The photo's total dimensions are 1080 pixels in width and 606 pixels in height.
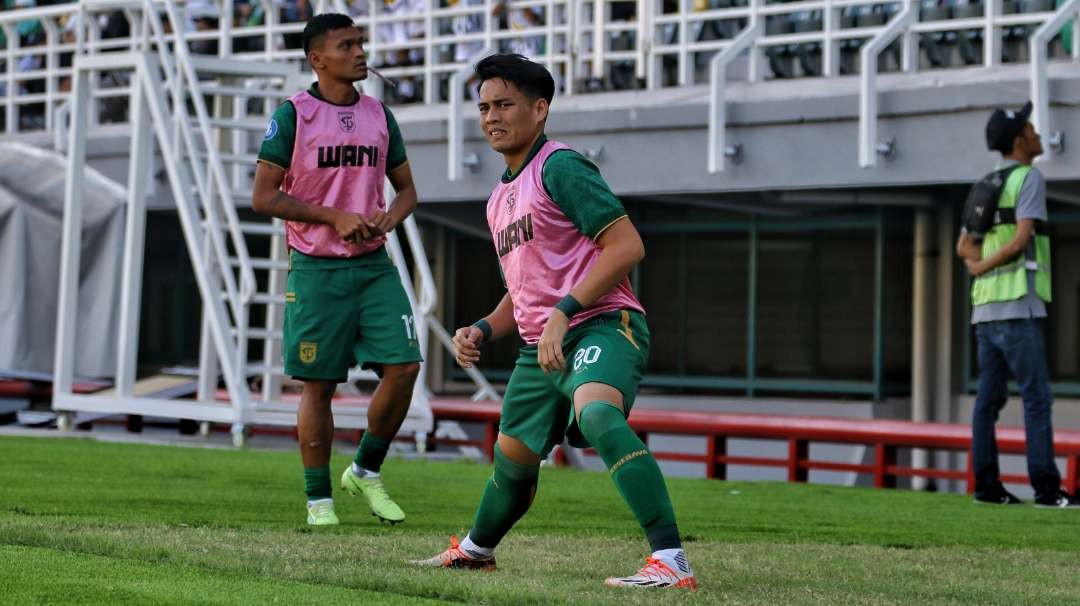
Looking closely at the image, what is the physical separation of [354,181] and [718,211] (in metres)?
11.7

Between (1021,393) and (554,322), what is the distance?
5328 millimetres

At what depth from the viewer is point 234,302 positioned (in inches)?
559

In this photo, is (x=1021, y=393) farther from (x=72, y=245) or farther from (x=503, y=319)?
(x=72, y=245)

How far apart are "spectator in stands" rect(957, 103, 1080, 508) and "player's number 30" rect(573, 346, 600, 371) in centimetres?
500

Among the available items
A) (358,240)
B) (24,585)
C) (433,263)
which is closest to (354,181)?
(358,240)

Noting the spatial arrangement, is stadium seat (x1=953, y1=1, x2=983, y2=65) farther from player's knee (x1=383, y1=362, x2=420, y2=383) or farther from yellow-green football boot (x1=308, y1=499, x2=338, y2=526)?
yellow-green football boot (x1=308, y1=499, x2=338, y2=526)

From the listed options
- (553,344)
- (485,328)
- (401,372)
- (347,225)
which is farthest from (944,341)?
(553,344)

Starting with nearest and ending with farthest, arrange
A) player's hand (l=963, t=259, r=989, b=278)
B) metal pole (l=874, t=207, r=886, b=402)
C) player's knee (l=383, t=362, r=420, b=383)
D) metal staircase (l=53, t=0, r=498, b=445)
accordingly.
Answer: player's knee (l=383, t=362, r=420, b=383), player's hand (l=963, t=259, r=989, b=278), metal staircase (l=53, t=0, r=498, b=445), metal pole (l=874, t=207, r=886, b=402)

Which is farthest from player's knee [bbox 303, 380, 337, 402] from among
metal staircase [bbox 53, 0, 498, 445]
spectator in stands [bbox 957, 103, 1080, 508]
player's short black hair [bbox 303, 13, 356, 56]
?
metal staircase [bbox 53, 0, 498, 445]

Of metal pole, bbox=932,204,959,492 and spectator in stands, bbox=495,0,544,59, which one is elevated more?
spectator in stands, bbox=495,0,544,59

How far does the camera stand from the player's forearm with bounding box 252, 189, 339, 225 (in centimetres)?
812

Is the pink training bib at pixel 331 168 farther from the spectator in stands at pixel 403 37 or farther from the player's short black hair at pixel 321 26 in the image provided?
the spectator in stands at pixel 403 37

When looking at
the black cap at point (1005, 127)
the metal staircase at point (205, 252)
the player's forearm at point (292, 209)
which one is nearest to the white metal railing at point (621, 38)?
the metal staircase at point (205, 252)

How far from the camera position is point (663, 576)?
566 cm
